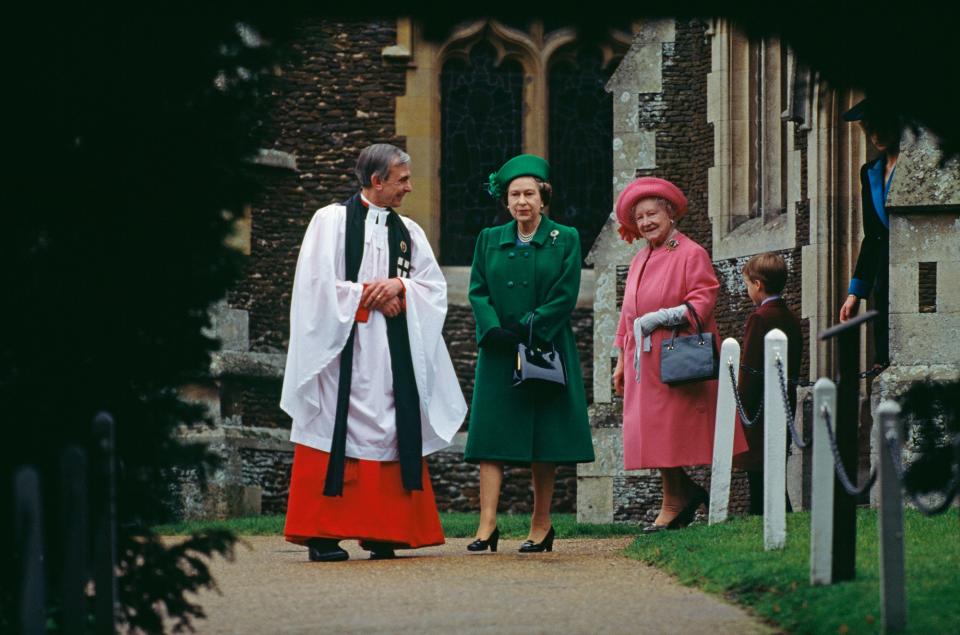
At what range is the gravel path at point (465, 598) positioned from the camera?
20.9ft

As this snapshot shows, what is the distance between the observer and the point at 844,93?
5594 mm

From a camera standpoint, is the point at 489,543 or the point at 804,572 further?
the point at 489,543

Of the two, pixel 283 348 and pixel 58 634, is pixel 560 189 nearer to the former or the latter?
pixel 283 348

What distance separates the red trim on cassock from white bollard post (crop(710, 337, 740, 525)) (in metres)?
1.47

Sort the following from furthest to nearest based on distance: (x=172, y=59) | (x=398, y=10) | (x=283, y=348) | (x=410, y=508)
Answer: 1. (x=283, y=348)
2. (x=410, y=508)
3. (x=172, y=59)
4. (x=398, y=10)

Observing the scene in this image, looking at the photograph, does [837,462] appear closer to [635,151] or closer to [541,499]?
[541,499]

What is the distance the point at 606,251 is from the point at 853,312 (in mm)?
6520

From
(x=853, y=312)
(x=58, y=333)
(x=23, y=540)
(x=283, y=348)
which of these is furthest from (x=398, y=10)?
(x=283, y=348)

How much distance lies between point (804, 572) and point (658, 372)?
361cm

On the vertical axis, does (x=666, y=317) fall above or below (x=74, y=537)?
above

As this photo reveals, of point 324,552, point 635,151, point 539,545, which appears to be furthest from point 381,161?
point 635,151

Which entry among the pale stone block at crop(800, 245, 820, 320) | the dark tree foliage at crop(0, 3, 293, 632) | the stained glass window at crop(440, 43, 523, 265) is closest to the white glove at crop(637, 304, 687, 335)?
the pale stone block at crop(800, 245, 820, 320)

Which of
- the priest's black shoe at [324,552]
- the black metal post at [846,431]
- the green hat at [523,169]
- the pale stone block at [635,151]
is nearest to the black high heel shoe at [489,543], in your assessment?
the priest's black shoe at [324,552]

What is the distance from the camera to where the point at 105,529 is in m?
5.35
